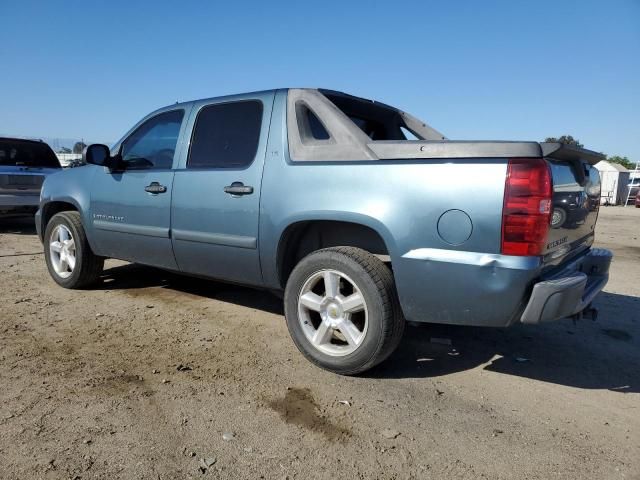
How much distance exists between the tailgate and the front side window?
2959mm

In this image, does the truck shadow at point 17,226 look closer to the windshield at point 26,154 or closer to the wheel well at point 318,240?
the windshield at point 26,154

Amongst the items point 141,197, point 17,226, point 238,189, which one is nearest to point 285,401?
point 238,189

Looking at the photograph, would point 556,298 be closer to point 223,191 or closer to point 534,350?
point 534,350

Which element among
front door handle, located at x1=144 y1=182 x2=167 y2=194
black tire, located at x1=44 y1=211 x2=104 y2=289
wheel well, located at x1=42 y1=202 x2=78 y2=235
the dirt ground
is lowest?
the dirt ground

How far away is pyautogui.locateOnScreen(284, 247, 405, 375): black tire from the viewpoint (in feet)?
9.46

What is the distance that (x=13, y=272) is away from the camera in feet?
18.9

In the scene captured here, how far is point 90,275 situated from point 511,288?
4165 mm

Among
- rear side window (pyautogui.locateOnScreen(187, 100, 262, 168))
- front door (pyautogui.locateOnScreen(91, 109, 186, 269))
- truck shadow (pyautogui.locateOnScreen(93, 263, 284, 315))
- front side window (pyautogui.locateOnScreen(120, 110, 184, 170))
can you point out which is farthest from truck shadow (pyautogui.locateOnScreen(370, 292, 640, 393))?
front side window (pyautogui.locateOnScreen(120, 110, 184, 170))

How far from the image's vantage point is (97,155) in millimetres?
4371

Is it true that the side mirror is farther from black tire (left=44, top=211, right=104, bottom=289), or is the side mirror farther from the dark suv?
the dark suv

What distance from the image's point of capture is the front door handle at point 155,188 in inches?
158

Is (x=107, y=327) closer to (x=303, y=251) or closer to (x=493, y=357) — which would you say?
(x=303, y=251)

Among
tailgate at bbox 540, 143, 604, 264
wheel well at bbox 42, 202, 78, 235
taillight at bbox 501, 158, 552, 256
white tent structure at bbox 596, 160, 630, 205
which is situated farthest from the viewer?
white tent structure at bbox 596, 160, 630, 205

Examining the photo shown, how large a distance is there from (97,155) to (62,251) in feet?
4.28
